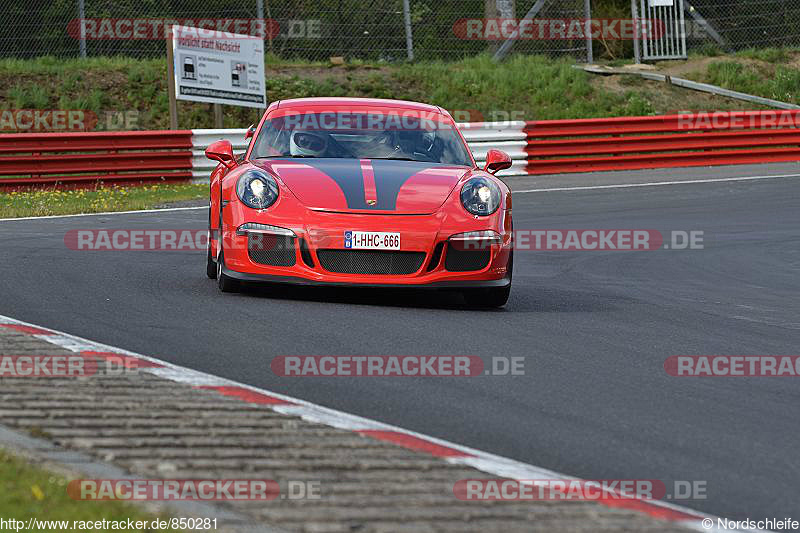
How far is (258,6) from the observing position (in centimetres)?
2412

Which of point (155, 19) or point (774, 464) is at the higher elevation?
point (155, 19)

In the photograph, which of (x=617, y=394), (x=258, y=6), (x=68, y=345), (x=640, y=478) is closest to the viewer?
(x=640, y=478)

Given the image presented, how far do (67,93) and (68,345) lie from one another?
62.1 ft

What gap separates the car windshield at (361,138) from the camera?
29.9ft

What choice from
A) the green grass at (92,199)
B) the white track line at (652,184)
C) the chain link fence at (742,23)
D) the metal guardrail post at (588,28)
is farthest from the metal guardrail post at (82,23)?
the chain link fence at (742,23)

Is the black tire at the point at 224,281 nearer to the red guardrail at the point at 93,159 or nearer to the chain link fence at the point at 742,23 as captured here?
the red guardrail at the point at 93,159

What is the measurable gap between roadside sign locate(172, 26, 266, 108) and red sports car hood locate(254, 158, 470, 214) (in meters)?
13.8

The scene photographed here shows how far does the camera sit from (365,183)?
27.2 feet

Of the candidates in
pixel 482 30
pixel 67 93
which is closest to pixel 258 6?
pixel 67 93

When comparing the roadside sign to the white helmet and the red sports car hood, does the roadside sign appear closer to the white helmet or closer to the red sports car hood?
the white helmet

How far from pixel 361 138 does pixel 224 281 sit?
1.48 meters

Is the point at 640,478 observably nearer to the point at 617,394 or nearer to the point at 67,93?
the point at 617,394

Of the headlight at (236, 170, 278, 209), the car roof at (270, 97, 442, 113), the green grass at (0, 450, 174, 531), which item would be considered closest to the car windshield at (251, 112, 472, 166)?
the car roof at (270, 97, 442, 113)

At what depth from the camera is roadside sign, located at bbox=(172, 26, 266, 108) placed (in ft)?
72.8
